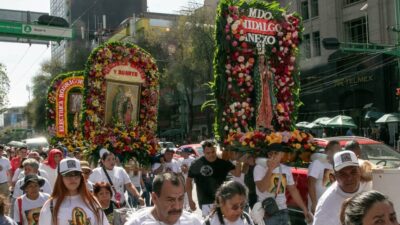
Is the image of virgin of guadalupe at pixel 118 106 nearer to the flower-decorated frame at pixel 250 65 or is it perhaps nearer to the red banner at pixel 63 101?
the flower-decorated frame at pixel 250 65

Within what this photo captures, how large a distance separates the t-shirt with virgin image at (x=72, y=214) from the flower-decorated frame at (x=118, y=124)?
20.1 feet

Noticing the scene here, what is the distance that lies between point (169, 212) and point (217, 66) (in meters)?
6.20

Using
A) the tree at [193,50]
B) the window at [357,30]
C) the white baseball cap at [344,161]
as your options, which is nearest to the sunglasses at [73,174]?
the white baseball cap at [344,161]

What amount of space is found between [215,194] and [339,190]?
1.36m

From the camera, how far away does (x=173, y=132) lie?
47.2 meters

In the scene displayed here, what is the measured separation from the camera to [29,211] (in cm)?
579

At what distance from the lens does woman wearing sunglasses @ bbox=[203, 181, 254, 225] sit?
4141 mm

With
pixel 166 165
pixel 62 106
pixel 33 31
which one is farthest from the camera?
pixel 33 31

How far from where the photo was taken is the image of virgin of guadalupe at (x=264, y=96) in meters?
9.37

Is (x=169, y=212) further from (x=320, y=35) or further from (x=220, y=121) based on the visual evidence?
(x=320, y=35)

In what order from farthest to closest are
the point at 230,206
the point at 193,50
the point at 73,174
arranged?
the point at 193,50
the point at 73,174
the point at 230,206

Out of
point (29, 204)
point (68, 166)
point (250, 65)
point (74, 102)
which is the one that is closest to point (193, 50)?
point (74, 102)

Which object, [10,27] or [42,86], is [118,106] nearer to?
[10,27]

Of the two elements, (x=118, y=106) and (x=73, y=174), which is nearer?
(x=73, y=174)
